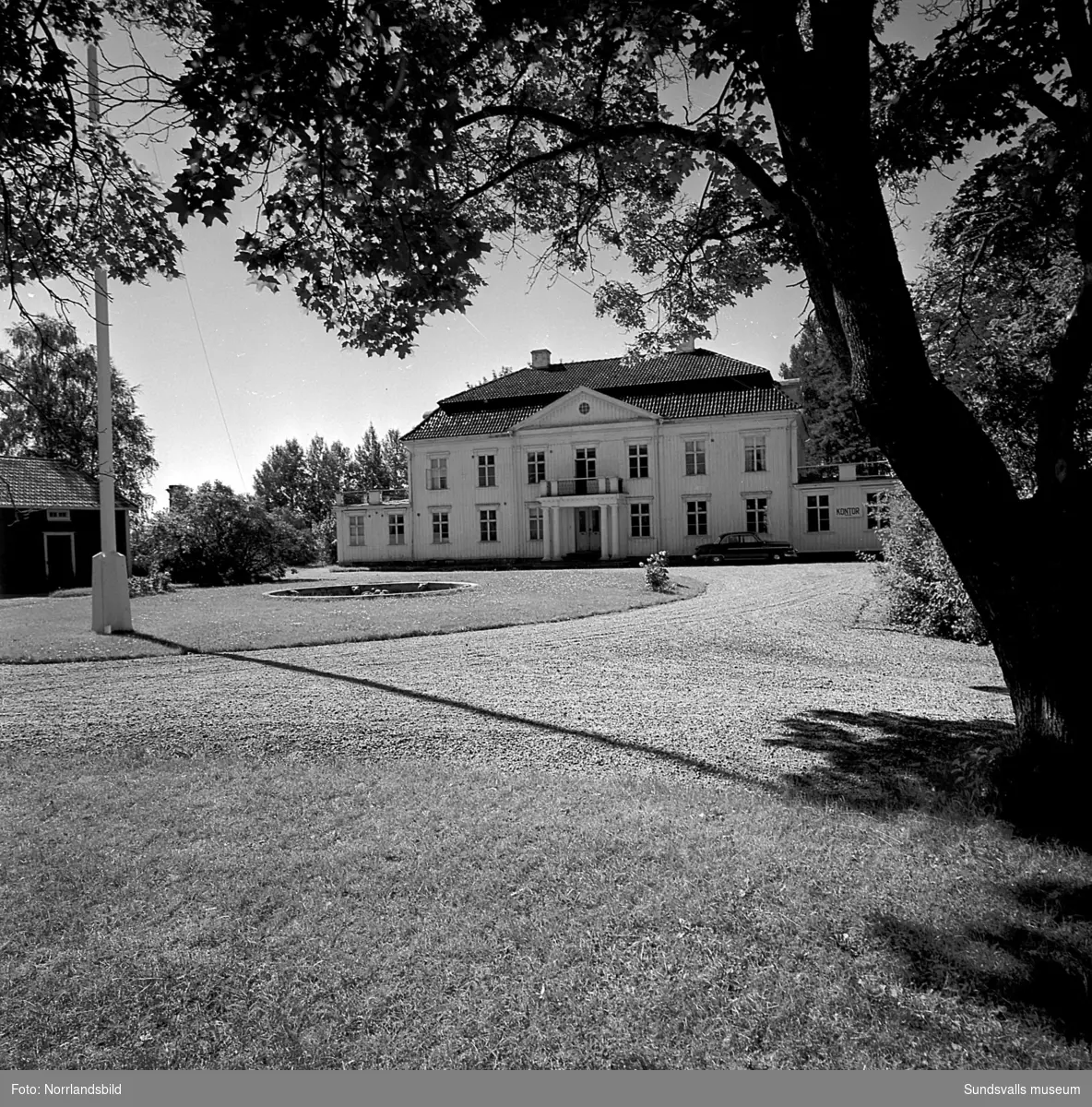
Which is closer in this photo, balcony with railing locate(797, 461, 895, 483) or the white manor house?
balcony with railing locate(797, 461, 895, 483)

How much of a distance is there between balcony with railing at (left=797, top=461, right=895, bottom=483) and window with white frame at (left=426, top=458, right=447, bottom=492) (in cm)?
1941

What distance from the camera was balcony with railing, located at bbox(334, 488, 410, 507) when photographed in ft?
136

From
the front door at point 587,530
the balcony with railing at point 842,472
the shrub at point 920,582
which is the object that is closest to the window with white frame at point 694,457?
the balcony with railing at point 842,472

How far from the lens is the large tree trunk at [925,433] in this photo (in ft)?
12.1

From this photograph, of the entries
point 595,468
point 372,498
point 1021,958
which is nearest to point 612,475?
point 595,468

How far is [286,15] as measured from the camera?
3422 mm

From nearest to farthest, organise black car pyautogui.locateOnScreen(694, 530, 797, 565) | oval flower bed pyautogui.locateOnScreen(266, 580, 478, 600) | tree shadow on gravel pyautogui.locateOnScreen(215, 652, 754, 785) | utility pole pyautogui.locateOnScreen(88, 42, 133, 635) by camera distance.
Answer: tree shadow on gravel pyautogui.locateOnScreen(215, 652, 754, 785) < utility pole pyautogui.locateOnScreen(88, 42, 133, 635) < oval flower bed pyautogui.locateOnScreen(266, 580, 478, 600) < black car pyautogui.locateOnScreen(694, 530, 797, 565)

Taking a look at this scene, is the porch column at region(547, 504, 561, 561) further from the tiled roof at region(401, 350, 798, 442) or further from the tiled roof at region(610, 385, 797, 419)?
the tiled roof at region(610, 385, 797, 419)

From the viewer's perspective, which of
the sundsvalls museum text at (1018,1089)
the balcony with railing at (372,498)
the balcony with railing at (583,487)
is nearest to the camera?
the sundsvalls museum text at (1018,1089)

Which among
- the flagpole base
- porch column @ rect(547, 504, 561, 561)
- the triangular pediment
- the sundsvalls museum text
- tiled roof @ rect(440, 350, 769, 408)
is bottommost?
the sundsvalls museum text

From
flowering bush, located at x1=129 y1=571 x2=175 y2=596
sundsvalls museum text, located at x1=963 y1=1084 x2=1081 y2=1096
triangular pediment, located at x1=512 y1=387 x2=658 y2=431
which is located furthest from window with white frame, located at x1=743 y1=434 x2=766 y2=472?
sundsvalls museum text, located at x1=963 y1=1084 x2=1081 y2=1096

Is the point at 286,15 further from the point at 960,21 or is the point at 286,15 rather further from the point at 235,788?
the point at 960,21

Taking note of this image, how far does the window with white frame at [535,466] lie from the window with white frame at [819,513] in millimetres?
14169

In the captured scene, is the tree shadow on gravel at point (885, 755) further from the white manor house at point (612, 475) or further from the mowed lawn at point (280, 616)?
the white manor house at point (612, 475)
